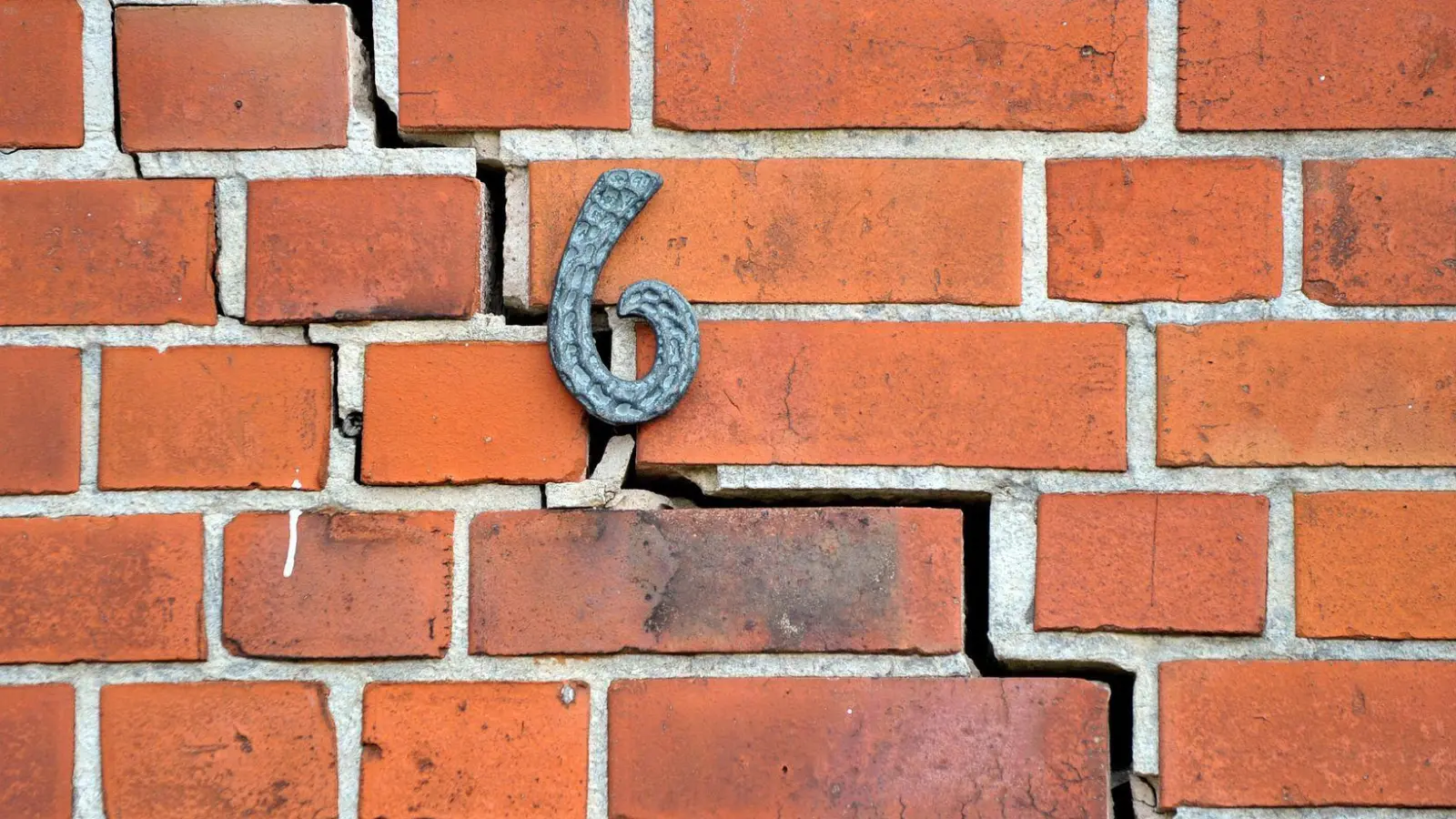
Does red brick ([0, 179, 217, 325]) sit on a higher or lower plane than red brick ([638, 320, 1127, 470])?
higher

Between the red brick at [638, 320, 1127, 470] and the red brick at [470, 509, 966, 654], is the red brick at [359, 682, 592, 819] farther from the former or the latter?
the red brick at [638, 320, 1127, 470]

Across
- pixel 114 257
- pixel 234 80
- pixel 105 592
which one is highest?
pixel 234 80

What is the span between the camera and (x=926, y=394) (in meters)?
0.77

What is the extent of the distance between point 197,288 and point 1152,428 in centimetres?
74

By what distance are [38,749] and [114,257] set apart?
15.2 inches

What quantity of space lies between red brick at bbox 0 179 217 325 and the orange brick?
28 centimetres

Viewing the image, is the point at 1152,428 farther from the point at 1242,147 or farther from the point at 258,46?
the point at 258,46

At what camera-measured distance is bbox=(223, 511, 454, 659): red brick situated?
78 cm

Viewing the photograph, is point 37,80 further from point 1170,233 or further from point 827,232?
point 1170,233

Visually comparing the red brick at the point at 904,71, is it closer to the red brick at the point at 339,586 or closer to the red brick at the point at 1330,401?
the red brick at the point at 1330,401

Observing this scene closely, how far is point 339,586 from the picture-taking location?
0.78 meters

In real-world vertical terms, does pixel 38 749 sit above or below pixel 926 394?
below

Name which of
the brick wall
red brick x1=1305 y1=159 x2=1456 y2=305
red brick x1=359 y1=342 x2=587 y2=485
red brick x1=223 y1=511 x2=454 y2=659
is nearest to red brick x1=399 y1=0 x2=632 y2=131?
the brick wall

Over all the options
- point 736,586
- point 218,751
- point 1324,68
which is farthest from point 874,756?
point 1324,68
